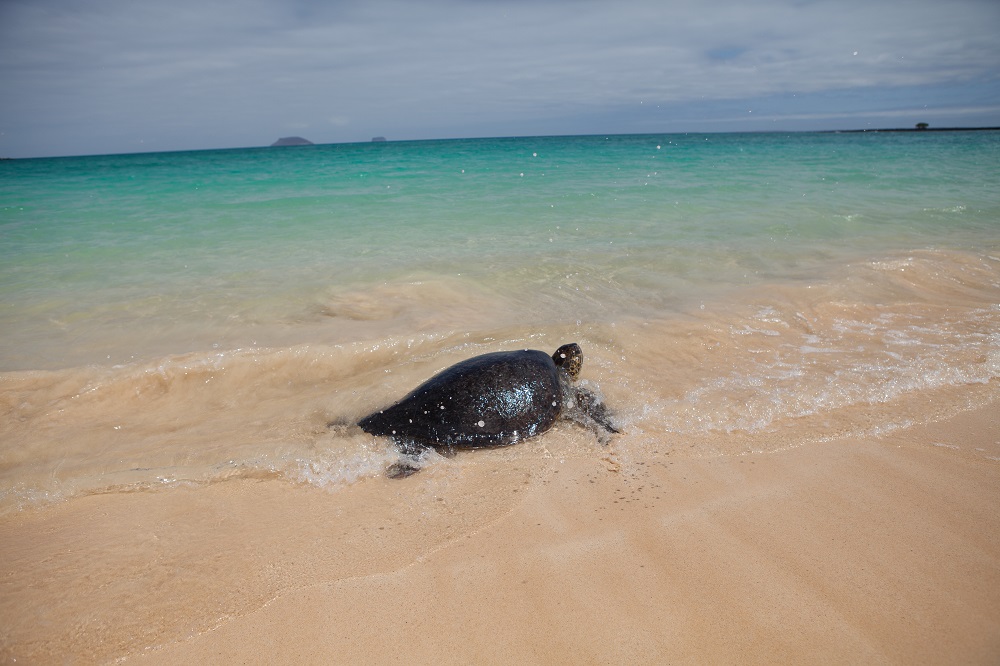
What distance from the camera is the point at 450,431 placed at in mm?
3564

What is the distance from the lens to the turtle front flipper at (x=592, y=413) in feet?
12.1

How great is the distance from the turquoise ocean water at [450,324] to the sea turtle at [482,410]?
19 cm

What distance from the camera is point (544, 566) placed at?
2.44m

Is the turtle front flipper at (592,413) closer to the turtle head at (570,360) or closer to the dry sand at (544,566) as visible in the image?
the turtle head at (570,360)

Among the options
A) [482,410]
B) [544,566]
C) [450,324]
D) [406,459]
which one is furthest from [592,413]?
[450,324]

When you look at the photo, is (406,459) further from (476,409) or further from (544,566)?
(544,566)

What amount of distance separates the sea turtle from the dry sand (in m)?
0.31

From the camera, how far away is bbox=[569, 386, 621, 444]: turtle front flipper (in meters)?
3.67

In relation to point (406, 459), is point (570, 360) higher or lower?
higher

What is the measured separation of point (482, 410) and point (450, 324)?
7.18 ft

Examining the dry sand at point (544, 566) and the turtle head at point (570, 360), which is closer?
the dry sand at point (544, 566)

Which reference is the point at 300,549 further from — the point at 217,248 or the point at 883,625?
the point at 217,248

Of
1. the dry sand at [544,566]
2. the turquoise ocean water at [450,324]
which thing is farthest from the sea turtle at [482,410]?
the dry sand at [544,566]

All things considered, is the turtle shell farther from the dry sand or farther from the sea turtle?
the dry sand
